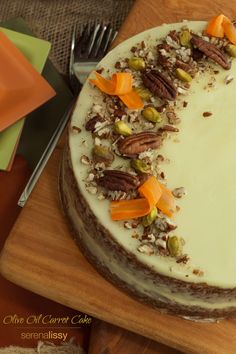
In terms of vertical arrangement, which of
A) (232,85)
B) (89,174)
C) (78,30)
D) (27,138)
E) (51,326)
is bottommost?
(51,326)

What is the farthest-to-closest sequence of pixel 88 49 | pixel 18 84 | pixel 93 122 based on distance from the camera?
pixel 88 49 < pixel 18 84 < pixel 93 122

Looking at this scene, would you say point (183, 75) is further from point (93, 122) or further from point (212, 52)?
point (93, 122)

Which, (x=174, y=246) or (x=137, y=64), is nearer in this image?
(x=174, y=246)

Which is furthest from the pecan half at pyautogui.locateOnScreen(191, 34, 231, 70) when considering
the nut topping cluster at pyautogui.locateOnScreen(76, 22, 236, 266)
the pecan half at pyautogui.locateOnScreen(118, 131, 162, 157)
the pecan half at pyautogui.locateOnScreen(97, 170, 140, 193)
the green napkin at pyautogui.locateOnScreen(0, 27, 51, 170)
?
the green napkin at pyautogui.locateOnScreen(0, 27, 51, 170)

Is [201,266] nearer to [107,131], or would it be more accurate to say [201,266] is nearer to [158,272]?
[158,272]

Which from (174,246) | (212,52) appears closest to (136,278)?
(174,246)

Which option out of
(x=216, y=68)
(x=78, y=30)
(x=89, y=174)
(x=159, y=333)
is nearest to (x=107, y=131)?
(x=89, y=174)
